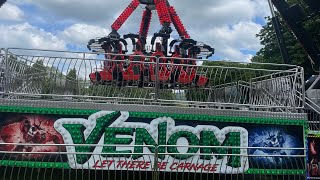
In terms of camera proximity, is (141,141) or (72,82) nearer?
(141,141)

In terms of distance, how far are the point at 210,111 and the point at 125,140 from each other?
161 cm

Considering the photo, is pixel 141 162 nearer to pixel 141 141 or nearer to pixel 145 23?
pixel 141 141

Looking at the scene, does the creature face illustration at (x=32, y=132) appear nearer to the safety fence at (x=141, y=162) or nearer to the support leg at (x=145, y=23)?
the safety fence at (x=141, y=162)

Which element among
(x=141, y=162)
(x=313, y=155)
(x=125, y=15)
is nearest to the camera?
(x=141, y=162)

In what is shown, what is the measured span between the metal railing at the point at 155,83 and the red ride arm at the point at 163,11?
2.53 meters

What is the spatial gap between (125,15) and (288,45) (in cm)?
1509

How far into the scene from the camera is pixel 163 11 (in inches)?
517

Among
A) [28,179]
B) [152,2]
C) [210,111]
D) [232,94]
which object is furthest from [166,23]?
[28,179]

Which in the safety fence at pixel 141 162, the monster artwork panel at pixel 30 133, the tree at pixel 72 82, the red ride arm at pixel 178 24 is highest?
the red ride arm at pixel 178 24

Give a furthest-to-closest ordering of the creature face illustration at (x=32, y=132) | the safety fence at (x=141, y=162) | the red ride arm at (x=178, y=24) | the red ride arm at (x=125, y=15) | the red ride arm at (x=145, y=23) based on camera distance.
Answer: the red ride arm at (x=145, y=23)
the red ride arm at (x=178, y=24)
the red ride arm at (x=125, y=15)
the creature face illustration at (x=32, y=132)
the safety fence at (x=141, y=162)

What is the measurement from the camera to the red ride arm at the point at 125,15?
1335cm

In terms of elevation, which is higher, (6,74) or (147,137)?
(6,74)

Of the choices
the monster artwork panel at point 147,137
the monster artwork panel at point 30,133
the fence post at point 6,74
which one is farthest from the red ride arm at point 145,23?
the monster artwork panel at point 30,133

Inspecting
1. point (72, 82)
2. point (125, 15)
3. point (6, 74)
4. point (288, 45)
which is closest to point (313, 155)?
point (72, 82)
